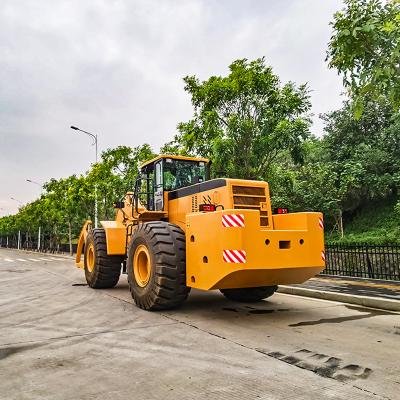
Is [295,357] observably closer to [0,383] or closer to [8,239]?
[0,383]

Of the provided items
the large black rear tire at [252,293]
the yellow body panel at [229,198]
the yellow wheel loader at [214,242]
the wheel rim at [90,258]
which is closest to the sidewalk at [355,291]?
the large black rear tire at [252,293]

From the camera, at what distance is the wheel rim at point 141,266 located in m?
8.05

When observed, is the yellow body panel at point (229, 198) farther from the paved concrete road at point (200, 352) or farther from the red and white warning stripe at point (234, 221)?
the paved concrete road at point (200, 352)

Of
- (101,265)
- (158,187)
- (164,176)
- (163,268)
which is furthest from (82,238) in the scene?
(163,268)

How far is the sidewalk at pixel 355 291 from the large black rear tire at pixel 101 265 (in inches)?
178

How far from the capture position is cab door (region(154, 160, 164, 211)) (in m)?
9.17

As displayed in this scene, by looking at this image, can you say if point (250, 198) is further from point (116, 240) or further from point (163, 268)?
point (116, 240)

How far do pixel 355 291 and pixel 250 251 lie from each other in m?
4.45

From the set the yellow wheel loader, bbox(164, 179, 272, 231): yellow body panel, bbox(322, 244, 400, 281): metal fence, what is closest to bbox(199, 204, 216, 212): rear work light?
→ the yellow wheel loader

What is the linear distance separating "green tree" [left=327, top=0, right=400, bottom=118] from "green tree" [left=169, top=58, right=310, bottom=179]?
754cm

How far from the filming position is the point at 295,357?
474cm

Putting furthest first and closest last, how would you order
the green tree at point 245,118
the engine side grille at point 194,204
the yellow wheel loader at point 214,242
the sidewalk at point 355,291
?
the green tree at point 245,118, the sidewalk at point 355,291, the engine side grille at point 194,204, the yellow wheel loader at point 214,242

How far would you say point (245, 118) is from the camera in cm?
1573

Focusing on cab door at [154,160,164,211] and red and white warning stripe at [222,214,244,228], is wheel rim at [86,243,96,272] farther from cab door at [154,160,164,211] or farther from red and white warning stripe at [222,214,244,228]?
red and white warning stripe at [222,214,244,228]
